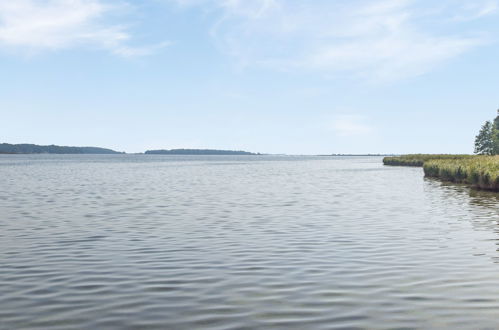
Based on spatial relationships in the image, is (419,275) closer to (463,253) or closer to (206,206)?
(463,253)

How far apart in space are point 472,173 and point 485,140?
116 m

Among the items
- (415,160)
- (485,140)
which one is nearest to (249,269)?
(415,160)

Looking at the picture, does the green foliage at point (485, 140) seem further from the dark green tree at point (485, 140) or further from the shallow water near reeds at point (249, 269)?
the shallow water near reeds at point (249, 269)

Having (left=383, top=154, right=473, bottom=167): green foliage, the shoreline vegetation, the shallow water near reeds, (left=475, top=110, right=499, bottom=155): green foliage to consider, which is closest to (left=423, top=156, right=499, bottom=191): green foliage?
the shoreline vegetation

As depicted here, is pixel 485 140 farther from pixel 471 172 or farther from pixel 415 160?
pixel 471 172

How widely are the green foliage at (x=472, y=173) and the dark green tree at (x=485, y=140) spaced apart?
92.8m

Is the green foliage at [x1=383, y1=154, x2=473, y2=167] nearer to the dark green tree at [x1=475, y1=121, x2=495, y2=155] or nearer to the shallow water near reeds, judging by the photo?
the dark green tree at [x1=475, y1=121, x2=495, y2=155]

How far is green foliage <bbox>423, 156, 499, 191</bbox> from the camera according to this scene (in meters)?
46.0

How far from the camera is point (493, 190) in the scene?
1801 inches

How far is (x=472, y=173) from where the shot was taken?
5162 centimetres

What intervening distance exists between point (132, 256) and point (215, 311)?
6.73m

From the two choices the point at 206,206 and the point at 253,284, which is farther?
the point at 206,206

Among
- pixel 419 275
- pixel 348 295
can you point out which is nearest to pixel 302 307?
pixel 348 295

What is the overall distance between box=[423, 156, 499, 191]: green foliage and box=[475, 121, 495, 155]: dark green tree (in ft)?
304
